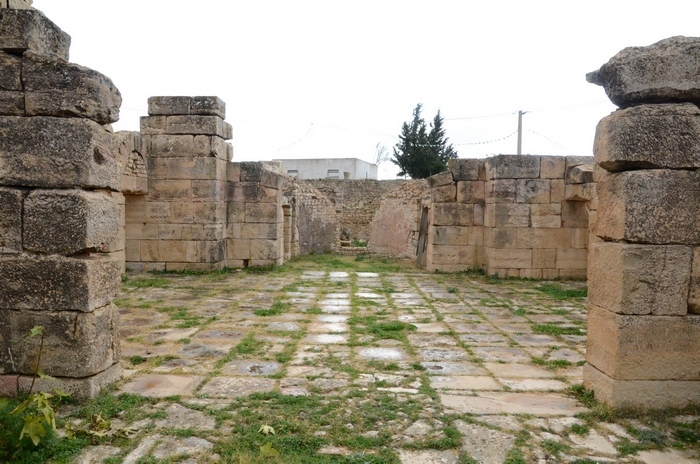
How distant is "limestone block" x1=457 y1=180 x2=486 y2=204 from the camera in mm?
11953

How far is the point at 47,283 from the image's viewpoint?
3.83m

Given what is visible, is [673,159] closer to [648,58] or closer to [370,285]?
[648,58]

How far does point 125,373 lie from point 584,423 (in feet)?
13.0

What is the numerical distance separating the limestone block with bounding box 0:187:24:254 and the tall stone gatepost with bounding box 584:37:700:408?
4712 millimetres

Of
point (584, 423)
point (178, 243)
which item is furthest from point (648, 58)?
point (178, 243)

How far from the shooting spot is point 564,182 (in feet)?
36.8

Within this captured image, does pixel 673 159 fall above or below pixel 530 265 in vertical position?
above

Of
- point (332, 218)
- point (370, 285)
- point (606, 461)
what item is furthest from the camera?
point (332, 218)

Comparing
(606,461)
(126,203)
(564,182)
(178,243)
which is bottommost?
(606,461)

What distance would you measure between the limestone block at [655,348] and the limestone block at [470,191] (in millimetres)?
8223

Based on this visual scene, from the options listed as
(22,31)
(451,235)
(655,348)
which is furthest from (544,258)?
(22,31)

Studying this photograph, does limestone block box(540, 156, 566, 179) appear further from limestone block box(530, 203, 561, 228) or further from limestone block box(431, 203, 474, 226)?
limestone block box(431, 203, 474, 226)

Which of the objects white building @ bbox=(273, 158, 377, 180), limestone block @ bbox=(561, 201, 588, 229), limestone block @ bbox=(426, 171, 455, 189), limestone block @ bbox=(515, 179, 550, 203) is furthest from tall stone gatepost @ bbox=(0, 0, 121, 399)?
white building @ bbox=(273, 158, 377, 180)

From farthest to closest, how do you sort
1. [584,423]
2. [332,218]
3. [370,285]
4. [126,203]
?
[332,218] < [126,203] < [370,285] < [584,423]
